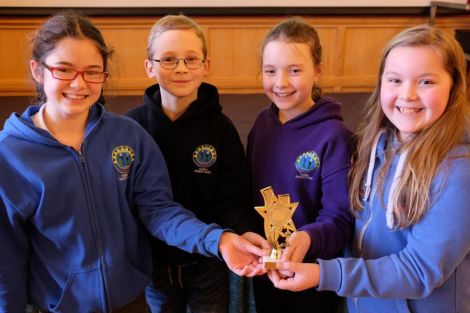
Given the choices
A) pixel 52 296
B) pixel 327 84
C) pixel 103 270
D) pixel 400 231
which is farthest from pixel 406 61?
pixel 327 84

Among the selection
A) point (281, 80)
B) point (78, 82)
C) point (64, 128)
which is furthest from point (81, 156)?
point (281, 80)

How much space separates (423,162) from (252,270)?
1.89 feet

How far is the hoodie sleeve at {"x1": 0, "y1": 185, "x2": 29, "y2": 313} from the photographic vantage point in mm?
1215

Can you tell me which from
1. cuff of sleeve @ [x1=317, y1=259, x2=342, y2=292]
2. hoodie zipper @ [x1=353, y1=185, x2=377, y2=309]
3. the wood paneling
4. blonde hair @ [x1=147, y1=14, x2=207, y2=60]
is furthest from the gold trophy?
the wood paneling

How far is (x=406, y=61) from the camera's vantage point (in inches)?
47.8

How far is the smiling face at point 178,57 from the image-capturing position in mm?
1530

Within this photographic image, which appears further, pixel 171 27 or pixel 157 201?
pixel 171 27

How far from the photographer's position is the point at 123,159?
4.45ft

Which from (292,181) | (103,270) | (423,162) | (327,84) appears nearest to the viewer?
(423,162)

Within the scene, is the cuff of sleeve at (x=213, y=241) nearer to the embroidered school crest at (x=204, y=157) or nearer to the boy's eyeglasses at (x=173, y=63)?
the embroidered school crest at (x=204, y=157)

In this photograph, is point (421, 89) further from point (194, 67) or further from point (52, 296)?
point (52, 296)

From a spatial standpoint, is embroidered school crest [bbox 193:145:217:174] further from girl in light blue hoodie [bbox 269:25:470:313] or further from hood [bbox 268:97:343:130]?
girl in light blue hoodie [bbox 269:25:470:313]

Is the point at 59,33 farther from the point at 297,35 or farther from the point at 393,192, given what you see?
the point at 393,192

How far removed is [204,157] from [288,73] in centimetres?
42
